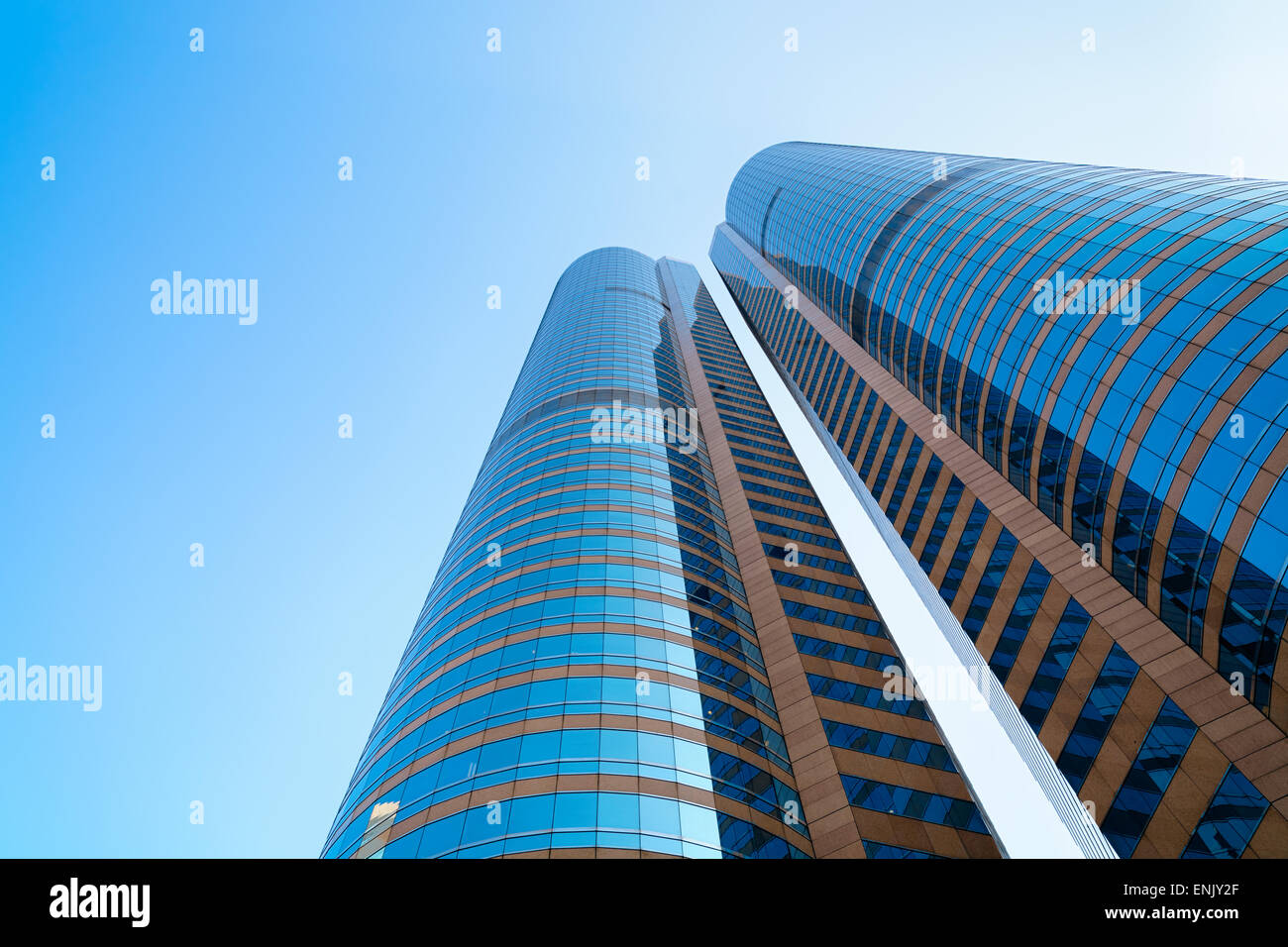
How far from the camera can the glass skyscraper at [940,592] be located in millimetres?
28781

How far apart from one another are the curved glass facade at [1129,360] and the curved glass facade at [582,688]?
66.8 ft

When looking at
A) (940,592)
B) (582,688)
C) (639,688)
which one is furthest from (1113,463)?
(582,688)

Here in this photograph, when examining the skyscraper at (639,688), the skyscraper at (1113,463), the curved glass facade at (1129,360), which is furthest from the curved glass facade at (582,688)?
the curved glass facade at (1129,360)

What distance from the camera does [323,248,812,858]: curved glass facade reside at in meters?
27.1

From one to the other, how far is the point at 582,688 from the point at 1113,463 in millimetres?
29534

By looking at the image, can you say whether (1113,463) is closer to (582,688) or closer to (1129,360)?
(1129,360)

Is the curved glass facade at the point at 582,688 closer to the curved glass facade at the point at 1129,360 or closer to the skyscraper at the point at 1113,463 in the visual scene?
the skyscraper at the point at 1113,463

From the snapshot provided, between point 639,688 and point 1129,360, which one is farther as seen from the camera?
point 1129,360

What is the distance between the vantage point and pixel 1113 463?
3697 centimetres
